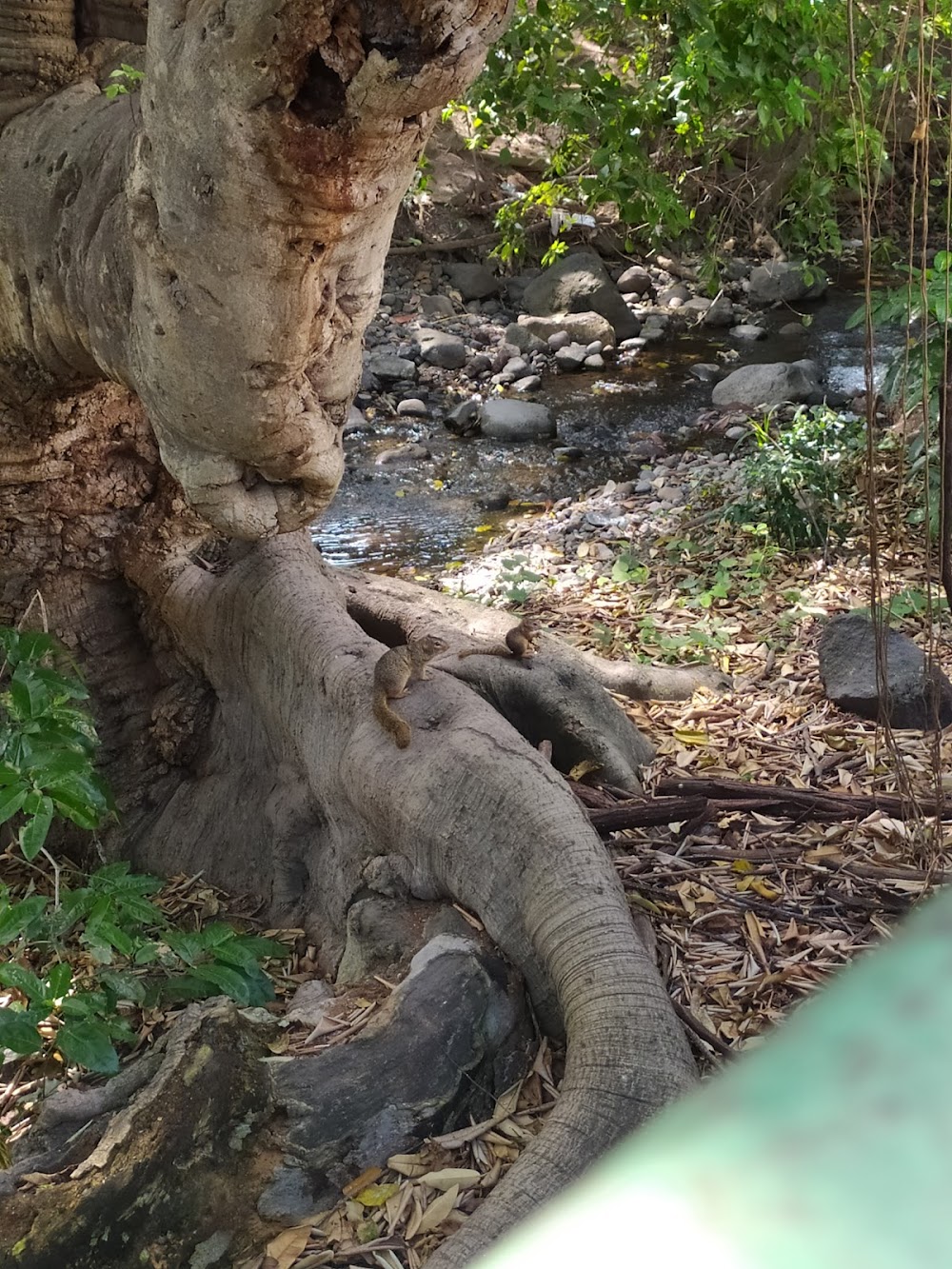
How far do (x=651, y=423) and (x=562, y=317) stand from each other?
3.93 metres

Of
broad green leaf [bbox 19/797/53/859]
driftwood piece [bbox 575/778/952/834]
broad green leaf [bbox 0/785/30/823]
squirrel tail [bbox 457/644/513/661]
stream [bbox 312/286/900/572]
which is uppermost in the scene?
broad green leaf [bbox 0/785/30/823]

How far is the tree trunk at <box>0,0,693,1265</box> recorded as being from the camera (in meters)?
2.40

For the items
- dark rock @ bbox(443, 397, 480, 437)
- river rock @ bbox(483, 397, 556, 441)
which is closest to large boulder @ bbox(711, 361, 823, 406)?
river rock @ bbox(483, 397, 556, 441)

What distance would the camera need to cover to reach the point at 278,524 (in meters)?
3.49

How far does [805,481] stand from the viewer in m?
6.99

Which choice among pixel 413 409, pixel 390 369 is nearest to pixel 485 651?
pixel 413 409

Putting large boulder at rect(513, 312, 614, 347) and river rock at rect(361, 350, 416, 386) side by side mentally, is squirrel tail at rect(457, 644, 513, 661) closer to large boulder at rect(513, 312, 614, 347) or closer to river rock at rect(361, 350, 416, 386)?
river rock at rect(361, 350, 416, 386)

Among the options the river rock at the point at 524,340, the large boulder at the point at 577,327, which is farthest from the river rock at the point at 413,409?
the large boulder at the point at 577,327

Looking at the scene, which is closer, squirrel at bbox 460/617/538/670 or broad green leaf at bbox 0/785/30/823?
broad green leaf at bbox 0/785/30/823

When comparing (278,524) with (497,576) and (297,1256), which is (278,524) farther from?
(497,576)

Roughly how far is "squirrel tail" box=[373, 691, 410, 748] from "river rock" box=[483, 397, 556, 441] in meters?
7.95

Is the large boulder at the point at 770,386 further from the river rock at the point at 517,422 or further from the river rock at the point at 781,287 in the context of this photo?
the river rock at the point at 781,287

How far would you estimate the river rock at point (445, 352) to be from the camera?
13.9m

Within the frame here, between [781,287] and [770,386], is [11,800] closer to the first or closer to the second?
[770,386]
